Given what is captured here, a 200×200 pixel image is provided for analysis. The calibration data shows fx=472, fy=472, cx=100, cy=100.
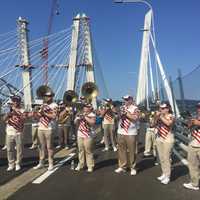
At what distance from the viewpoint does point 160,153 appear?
9.26 m

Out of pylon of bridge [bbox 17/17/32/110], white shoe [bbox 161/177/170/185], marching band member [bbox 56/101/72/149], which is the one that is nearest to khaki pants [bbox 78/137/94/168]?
white shoe [bbox 161/177/170/185]

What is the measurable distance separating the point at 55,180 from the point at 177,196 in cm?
258

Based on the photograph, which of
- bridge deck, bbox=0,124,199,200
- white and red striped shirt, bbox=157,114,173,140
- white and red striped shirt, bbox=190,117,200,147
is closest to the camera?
bridge deck, bbox=0,124,199,200

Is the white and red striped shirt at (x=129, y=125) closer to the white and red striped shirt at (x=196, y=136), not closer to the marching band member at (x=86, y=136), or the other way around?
the marching band member at (x=86, y=136)

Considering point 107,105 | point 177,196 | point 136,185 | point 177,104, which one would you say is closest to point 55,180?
point 136,185

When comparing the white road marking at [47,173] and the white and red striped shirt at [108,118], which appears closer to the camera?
the white road marking at [47,173]

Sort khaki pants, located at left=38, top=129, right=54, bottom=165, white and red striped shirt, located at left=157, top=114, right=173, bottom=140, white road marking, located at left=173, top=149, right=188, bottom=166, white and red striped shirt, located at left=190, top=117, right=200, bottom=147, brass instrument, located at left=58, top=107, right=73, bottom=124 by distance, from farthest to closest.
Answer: brass instrument, located at left=58, top=107, right=73, bottom=124
white road marking, located at left=173, top=149, right=188, bottom=166
khaki pants, located at left=38, top=129, right=54, bottom=165
white and red striped shirt, located at left=157, top=114, right=173, bottom=140
white and red striped shirt, located at left=190, top=117, right=200, bottom=147

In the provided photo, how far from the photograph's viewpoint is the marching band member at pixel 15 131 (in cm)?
1060

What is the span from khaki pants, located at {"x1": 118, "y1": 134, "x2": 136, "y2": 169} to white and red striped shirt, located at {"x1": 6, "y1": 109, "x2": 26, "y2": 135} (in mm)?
2274

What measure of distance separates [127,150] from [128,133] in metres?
0.44

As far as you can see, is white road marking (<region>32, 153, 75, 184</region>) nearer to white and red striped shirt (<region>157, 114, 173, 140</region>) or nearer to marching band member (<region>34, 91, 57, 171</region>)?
marching band member (<region>34, 91, 57, 171</region>)

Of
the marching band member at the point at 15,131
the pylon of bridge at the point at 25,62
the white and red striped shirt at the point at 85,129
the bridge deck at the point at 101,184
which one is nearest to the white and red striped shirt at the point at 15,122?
the marching band member at the point at 15,131

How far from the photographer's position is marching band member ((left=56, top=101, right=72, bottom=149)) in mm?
15688

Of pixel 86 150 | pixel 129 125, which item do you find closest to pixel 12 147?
pixel 86 150
